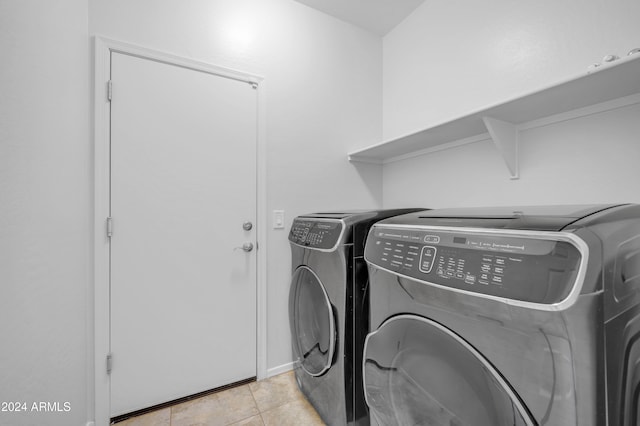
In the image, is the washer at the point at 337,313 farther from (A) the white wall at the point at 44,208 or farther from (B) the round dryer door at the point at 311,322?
(A) the white wall at the point at 44,208

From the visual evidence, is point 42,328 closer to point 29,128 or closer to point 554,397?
point 29,128

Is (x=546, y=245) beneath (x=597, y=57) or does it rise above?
beneath

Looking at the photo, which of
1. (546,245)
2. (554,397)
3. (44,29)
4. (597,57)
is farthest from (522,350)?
(44,29)

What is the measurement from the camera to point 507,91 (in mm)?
1454

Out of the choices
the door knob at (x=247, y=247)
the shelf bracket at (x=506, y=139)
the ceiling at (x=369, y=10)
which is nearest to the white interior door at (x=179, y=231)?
the door knob at (x=247, y=247)

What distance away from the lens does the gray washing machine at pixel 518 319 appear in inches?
19.3

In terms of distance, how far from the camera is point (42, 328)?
0.95m

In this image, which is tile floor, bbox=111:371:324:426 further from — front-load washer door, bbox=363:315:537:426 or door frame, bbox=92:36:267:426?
front-load washer door, bbox=363:315:537:426

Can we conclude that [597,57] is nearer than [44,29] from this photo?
No

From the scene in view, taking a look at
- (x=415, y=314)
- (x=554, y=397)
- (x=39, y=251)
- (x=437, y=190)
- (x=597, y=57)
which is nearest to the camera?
(x=554, y=397)

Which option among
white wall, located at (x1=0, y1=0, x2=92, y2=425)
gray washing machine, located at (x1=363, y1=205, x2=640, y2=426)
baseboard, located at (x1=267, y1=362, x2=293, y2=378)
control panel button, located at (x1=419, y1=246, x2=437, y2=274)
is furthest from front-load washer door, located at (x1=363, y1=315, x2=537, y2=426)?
white wall, located at (x1=0, y1=0, x2=92, y2=425)

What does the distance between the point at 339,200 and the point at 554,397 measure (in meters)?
1.67

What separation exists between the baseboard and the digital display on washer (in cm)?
138

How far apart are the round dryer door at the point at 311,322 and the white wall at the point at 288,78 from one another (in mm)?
248
